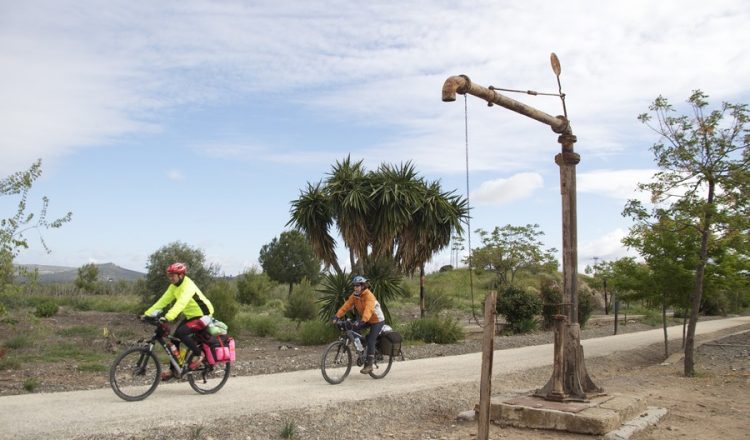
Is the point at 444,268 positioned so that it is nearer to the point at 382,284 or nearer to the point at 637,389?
the point at 382,284

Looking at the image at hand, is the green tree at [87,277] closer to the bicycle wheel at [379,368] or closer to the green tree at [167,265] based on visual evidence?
the green tree at [167,265]

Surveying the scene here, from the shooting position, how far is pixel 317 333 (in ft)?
60.1

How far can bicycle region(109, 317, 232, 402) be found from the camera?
9.02 m

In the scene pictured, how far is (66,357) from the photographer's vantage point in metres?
14.7

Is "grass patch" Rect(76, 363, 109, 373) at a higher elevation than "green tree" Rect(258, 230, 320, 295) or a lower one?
lower

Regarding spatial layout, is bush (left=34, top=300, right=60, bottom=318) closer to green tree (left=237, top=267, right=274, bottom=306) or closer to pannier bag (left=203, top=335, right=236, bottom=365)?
green tree (left=237, top=267, right=274, bottom=306)

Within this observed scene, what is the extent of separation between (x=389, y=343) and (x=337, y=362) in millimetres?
968

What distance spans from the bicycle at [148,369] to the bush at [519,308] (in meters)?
15.3

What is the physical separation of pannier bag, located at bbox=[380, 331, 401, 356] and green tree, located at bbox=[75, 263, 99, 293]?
108 ft

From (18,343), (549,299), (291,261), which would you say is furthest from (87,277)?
(549,299)

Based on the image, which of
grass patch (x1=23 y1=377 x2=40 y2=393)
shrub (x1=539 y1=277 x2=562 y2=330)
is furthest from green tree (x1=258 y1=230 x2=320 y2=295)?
grass patch (x1=23 y1=377 x2=40 y2=393)

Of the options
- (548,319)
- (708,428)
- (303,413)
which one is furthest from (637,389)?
(548,319)

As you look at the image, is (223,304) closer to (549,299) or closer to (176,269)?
(176,269)

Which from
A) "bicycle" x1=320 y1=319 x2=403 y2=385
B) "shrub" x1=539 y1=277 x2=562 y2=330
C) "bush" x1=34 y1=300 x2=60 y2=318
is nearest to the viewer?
"bicycle" x1=320 y1=319 x2=403 y2=385
